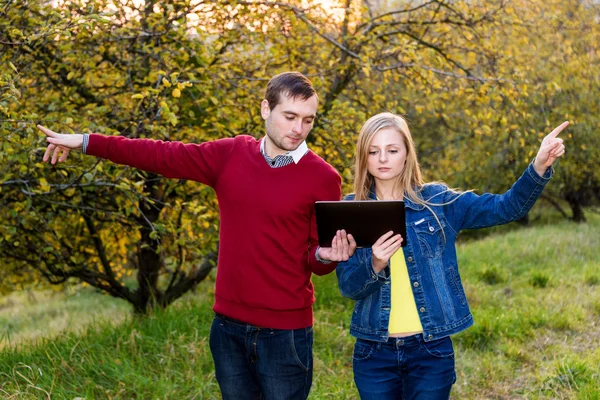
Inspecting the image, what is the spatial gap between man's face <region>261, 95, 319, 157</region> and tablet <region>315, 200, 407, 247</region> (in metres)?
0.33

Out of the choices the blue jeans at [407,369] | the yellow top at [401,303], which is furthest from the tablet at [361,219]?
the blue jeans at [407,369]

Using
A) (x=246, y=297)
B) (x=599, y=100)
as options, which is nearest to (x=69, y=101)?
(x=246, y=297)

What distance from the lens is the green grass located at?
13.5 ft

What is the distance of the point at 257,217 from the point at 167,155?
1.52 ft

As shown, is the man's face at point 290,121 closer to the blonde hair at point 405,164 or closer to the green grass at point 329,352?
the blonde hair at point 405,164

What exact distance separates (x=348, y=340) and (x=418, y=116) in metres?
10.4

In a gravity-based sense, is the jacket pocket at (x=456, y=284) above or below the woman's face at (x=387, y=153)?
below

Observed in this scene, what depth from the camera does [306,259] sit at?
273cm

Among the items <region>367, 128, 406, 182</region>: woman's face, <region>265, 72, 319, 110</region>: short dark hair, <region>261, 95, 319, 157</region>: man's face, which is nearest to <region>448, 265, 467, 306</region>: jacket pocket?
<region>367, 128, 406, 182</region>: woman's face

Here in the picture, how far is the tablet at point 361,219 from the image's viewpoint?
241 centimetres

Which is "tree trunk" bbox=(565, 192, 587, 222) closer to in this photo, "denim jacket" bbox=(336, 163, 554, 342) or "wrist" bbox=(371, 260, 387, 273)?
"denim jacket" bbox=(336, 163, 554, 342)

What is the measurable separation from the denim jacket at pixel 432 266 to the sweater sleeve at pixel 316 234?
0.28 ft

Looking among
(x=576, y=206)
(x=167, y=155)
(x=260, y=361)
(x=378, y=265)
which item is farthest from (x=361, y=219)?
(x=576, y=206)

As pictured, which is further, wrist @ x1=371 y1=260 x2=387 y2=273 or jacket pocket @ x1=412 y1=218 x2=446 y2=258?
jacket pocket @ x1=412 y1=218 x2=446 y2=258
